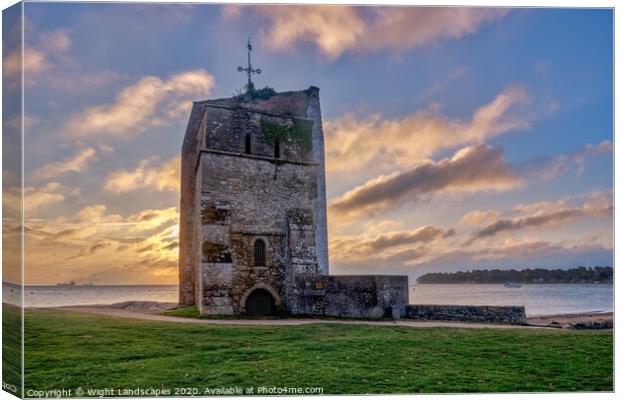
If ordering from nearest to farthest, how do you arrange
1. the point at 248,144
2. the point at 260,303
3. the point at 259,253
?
the point at 260,303
the point at 259,253
the point at 248,144

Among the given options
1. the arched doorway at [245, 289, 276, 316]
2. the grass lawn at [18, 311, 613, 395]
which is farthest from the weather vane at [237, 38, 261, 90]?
the arched doorway at [245, 289, 276, 316]

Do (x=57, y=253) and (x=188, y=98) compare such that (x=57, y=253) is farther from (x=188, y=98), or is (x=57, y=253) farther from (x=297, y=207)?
(x=297, y=207)

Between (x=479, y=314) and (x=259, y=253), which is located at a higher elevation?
(x=259, y=253)

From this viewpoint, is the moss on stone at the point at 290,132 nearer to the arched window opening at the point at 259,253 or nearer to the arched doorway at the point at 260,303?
the arched window opening at the point at 259,253

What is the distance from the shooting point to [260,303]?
1983 cm

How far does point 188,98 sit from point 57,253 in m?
4.98

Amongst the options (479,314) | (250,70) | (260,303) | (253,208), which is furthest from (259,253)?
(479,314)

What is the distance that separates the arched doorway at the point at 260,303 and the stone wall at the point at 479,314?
17.2ft

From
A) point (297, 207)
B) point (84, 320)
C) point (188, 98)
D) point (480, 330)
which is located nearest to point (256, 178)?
point (297, 207)

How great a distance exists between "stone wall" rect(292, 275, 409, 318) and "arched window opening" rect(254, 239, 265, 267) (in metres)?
1.71

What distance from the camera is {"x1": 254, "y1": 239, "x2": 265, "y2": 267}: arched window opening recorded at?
2000 cm

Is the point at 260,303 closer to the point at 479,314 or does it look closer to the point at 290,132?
the point at 290,132

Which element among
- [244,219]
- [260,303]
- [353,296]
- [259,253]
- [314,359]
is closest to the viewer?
[314,359]

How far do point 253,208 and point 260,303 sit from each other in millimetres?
3269
